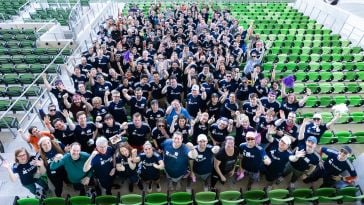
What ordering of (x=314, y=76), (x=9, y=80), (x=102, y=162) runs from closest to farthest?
1. (x=102, y=162)
2. (x=9, y=80)
3. (x=314, y=76)

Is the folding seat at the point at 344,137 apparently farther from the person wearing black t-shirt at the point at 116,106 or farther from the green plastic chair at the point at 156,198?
the person wearing black t-shirt at the point at 116,106

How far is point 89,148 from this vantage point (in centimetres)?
607

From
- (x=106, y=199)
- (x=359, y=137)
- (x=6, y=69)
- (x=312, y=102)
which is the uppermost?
(x=359, y=137)

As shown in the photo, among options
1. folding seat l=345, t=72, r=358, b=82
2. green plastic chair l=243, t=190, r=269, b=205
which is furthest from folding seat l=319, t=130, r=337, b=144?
folding seat l=345, t=72, r=358, b=82

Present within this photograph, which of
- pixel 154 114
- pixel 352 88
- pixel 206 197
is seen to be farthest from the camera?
pixel 352 88

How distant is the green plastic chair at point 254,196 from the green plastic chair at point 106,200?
2.42 m

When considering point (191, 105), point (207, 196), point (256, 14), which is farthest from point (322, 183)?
point (256, 14)

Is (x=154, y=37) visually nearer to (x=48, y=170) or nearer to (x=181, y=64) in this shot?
(x=181, y=64)

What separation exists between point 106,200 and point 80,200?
466mm

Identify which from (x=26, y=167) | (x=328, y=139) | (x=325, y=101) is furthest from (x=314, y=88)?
(x=26, y=167)

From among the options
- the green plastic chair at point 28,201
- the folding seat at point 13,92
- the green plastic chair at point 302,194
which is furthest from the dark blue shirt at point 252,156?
the folding seat at point 13,92

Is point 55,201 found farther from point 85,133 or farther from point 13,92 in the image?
point 13,92

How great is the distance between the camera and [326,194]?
550cm

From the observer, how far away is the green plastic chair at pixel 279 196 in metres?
5.30
